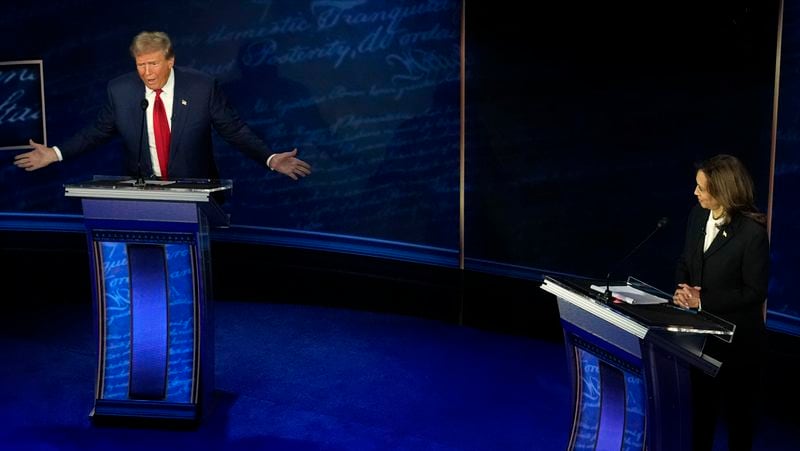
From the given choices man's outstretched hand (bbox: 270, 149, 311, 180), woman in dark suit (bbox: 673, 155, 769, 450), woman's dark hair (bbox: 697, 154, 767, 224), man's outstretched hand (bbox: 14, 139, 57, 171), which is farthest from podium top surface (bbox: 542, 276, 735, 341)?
man's outstretched hand (bbox: 14, 139, 57, 171)

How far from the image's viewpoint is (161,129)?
14.1 feet

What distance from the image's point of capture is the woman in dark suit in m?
3.28

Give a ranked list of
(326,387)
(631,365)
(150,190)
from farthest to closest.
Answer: (326,387), (150,190), (631,365)

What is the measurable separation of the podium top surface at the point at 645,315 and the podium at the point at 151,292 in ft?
5.20

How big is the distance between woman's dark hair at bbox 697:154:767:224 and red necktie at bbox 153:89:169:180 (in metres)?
2.28

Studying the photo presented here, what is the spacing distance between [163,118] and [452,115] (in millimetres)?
2111

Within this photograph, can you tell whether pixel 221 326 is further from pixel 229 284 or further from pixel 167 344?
pixel 167 344

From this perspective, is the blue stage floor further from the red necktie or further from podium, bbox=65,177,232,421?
the red necktie

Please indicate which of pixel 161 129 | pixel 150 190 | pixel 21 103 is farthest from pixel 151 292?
pixel 21 103

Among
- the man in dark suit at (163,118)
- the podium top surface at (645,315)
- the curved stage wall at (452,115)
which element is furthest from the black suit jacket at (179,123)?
the podium top surface at (645,315)

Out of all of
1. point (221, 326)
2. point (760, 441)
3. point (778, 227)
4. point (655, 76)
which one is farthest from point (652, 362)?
Answer: point (221, 326)

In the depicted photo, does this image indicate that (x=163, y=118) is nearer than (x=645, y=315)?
No

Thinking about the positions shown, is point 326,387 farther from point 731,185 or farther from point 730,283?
point 731,185

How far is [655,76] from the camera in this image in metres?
5.02
